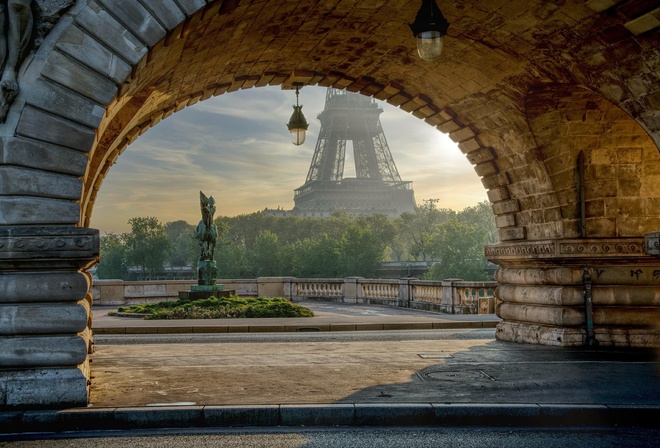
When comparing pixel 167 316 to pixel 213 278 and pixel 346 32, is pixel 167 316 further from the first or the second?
pixel 346 32

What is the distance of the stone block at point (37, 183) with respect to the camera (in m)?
7.20

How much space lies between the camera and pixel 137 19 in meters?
7.47

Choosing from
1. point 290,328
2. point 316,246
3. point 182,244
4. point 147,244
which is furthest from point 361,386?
point 182,244

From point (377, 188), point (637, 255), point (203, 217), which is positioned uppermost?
point (377, 188)

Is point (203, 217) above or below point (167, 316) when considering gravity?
above

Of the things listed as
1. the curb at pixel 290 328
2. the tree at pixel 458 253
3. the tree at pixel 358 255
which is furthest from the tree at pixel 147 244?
the curb at pixel 290 328

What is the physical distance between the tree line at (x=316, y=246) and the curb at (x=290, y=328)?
193ft

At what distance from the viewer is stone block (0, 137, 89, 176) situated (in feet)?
23.6

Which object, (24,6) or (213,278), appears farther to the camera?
(213,278)

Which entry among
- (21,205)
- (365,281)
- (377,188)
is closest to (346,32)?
(21,205)

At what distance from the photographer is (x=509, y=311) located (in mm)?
13969

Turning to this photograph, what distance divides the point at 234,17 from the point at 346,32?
2235 mm

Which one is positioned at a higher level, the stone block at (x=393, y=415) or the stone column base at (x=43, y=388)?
the stone column base at (x=43, y=388)

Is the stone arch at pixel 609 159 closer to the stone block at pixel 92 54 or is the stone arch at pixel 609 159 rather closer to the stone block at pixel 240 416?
the stone block at pixel 92 54
